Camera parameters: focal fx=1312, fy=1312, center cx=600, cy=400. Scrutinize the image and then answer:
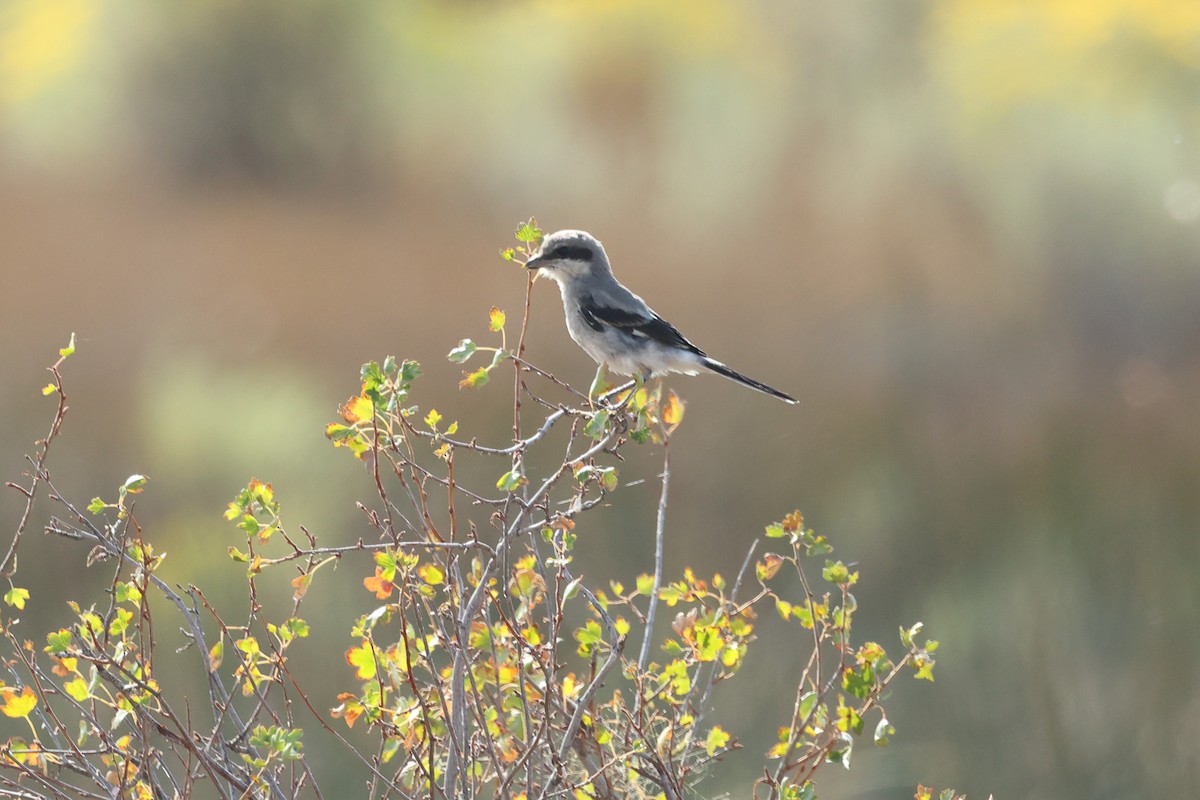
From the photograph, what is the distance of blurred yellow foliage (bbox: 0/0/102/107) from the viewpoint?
26.7 ft

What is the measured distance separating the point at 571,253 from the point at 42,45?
6.17m

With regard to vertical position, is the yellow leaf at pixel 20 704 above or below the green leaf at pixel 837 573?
below

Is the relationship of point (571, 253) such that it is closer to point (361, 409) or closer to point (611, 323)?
point (611, 323)

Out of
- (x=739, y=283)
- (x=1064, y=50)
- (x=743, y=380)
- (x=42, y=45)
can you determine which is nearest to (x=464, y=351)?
(x=743, y=380)

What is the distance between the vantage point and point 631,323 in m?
3.56

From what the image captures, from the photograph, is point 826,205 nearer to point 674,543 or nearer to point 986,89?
point 986,89

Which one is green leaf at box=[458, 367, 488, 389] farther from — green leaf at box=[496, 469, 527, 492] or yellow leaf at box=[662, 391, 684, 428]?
yellow leaf at box=[662, 391, 684, 428]

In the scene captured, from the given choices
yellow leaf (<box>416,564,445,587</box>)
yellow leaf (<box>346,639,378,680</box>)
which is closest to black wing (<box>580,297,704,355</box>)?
yellow leaf (<box>416,564,445,587</box>)

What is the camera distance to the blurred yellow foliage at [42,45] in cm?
815

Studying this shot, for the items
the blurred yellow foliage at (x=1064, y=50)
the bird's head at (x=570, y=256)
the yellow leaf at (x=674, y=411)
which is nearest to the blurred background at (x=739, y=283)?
the blurred yellow foliage at (x=1064, y=50)

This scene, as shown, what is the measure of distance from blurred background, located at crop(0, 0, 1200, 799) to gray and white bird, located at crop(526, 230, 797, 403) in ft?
4.46

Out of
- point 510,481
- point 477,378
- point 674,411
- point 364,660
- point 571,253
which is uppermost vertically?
point 571,253

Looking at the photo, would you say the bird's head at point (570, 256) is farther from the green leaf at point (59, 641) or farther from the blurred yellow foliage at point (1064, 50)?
the blurred yellow foliage at point (1064, 50)

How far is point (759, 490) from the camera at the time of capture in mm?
5293
